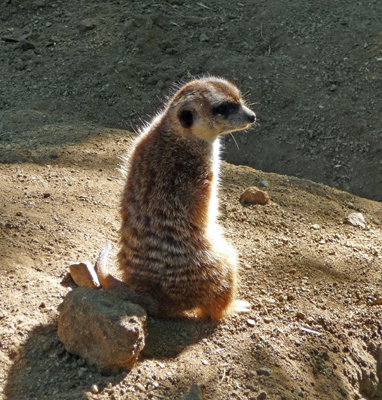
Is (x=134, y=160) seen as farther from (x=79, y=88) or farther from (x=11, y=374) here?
(x=79, y=88)

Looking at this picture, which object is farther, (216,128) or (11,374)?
(216,128)

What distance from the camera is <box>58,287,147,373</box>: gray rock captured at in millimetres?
2041

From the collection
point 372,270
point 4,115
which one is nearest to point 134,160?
point 372,270

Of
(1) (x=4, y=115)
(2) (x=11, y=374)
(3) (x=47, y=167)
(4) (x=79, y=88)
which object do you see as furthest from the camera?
(4) (x=79, y=88)

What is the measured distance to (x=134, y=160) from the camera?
2.78 metres

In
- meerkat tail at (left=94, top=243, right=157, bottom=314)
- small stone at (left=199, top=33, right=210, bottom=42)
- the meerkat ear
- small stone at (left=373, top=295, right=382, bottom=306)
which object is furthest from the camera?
small stone at (left=199, top=33, right=210, bottom=42)

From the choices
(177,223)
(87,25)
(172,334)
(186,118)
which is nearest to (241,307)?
(172,334)

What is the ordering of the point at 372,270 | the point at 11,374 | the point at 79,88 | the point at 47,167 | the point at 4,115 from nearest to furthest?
the point at 11,374 → the point at 372,270 → the point at 47,167 → the point at 4,115 → the point at 79,88

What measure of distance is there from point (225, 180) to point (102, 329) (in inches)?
88.4

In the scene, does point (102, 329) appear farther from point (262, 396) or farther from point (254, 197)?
point (254, 197)

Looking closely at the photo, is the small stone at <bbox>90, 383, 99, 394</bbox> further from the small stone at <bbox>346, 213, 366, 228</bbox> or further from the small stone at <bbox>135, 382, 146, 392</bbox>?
the small stone at <bbox>346, 213, 366, 228</bbox>

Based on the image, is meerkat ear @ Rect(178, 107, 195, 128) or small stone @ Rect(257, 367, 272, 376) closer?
small stone @ Rect(257, 367, 272, 376)

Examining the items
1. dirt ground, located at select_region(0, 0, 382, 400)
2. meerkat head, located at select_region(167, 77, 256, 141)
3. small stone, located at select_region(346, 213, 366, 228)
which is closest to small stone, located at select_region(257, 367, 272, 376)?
dirt ground, located at select_region(0, 0, 382, 400)

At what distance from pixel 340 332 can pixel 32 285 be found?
5.68 ft
